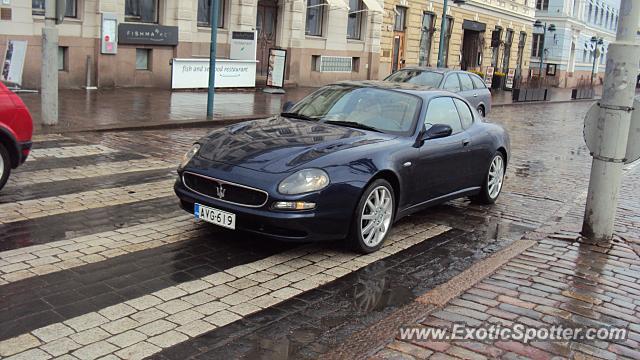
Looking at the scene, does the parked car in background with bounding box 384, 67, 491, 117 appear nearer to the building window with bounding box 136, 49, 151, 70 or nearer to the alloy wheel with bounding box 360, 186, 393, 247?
the building window with bounding box 136, 49, 151, 70

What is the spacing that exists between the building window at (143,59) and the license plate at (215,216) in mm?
16609

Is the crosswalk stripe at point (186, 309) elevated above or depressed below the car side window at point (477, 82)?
below

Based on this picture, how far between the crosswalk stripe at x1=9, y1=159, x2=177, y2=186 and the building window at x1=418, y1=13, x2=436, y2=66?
30637 millimetres

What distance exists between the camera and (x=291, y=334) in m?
4.38

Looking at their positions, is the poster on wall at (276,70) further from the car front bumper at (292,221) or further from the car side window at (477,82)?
the car front bumper at (292,221)

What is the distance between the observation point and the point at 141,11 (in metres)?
21.6

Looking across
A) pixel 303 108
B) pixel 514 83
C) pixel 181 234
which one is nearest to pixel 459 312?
pixel 181 234

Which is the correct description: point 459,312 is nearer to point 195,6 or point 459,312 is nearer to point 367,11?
point 195,6

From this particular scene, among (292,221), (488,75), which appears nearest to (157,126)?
(292,221)

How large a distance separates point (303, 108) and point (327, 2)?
73.7 ft

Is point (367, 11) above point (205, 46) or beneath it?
above

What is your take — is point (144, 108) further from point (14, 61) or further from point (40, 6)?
point (40, 6)

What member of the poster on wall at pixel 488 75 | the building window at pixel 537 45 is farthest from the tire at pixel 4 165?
the building window at pixel 537 45

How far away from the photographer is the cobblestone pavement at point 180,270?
4.20 m
